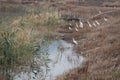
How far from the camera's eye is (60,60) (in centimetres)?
1812

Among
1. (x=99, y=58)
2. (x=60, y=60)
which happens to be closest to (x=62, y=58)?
(x=60, y=60)

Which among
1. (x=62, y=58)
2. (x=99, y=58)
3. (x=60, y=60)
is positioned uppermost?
(x=99, y=58)

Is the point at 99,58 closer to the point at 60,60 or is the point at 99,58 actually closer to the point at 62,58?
the point at 60,60

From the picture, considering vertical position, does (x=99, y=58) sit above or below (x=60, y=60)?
above

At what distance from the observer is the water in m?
14.1

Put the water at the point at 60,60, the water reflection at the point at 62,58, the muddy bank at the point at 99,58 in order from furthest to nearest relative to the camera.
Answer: the water reflection at the point at 62,58
the water at the point at 60,60
the muddy bank at the point at 99,58

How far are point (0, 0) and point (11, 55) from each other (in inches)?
1644

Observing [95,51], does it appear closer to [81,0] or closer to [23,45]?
[23,45]

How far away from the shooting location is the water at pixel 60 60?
14.1 metres

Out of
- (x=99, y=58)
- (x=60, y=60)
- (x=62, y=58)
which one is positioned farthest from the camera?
(x=62, y=58)

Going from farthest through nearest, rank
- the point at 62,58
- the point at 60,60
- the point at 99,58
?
1. the point at 62,58
2. the point at 60,60
3. the point at 99,58

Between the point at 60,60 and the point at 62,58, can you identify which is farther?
the point at 62,58

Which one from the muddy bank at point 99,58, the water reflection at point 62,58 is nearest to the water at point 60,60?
the water reflection at point 62,58

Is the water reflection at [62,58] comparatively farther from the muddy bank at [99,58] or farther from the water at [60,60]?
the muddy bank at [99,58]
